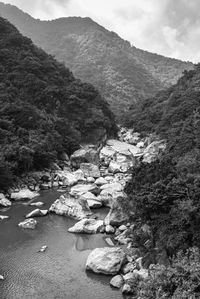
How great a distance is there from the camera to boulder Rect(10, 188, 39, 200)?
127ft

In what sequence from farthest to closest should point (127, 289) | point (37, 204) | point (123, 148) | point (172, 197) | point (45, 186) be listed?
point (123, 148) < point (45, 186) < point (37, 204) < point (172, 197) < point (127, 289)

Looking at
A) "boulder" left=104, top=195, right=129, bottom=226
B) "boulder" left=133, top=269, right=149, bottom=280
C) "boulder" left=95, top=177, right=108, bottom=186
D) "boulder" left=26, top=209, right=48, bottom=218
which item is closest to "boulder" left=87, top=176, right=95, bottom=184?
"boulder" left=95, top=177, right=108, bottom=186

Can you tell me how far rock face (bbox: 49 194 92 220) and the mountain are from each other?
68340 mm

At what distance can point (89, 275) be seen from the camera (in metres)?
22.8

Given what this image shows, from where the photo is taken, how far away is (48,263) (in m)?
24.3

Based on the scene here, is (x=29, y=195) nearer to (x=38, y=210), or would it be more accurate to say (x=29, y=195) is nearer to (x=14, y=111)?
(x=38, y=210)

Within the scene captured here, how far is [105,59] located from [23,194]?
114759mm

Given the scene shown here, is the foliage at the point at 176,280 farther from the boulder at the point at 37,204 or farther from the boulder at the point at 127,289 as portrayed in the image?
the boulder at the point at 37,204

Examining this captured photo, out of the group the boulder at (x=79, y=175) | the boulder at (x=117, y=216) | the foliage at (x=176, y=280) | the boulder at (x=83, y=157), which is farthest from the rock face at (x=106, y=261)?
the boulder at (x=83, y=157)

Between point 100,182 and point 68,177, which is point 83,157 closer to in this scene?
point 68,177

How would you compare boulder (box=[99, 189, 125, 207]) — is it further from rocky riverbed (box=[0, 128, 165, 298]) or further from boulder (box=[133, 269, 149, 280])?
boulder (box=[133, 269, 149, 280])

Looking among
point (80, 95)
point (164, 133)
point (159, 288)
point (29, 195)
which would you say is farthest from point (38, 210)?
point (80, 95)

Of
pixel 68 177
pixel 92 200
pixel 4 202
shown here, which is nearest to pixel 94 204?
pixel 92 200

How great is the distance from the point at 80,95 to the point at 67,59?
82114mm
